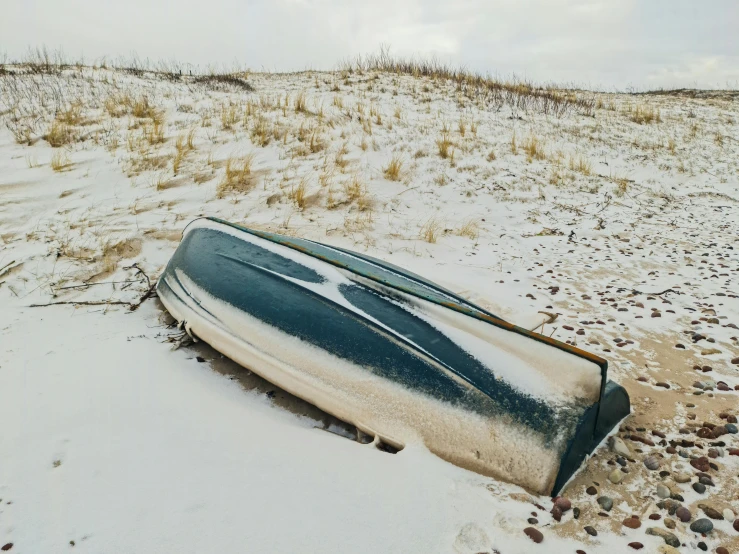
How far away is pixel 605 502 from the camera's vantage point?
1856mm

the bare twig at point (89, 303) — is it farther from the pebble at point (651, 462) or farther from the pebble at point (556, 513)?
the pebble at point (651, 462)

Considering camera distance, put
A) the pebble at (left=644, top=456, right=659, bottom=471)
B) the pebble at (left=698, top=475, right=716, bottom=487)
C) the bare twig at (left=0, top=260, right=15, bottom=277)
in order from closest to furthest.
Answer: the pebble at (left=698, top=475, right=716, bottom=487) → the pebble at (left=644, top=456, right=659, bottom=471) → the bare twig at (left=0, top=260, right=15, bottom=277)

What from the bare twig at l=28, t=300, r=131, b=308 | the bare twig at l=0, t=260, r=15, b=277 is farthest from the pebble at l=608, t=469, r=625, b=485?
the bare twig at l=0, t=260, r=15, b=277

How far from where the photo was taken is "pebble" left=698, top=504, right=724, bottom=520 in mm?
1780

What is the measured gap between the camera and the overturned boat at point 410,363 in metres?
1.96

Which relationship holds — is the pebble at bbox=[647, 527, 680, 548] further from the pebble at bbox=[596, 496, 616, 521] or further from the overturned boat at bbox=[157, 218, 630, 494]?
the overturned boat at bbox=[157, 218, 630, 494]

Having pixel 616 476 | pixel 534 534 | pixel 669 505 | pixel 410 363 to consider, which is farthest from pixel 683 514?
pixel 410 363

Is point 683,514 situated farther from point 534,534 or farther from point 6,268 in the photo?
point 6,268

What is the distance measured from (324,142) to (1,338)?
5.32 metres

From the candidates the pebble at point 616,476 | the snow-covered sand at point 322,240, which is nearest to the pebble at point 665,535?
the snow-covered sand at point 322,240

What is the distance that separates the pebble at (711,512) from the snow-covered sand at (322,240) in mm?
63

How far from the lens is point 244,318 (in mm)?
2682

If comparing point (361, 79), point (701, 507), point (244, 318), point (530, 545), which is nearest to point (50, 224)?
point (244, 318)

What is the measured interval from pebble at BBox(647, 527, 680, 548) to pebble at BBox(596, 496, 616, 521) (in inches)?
5.6
